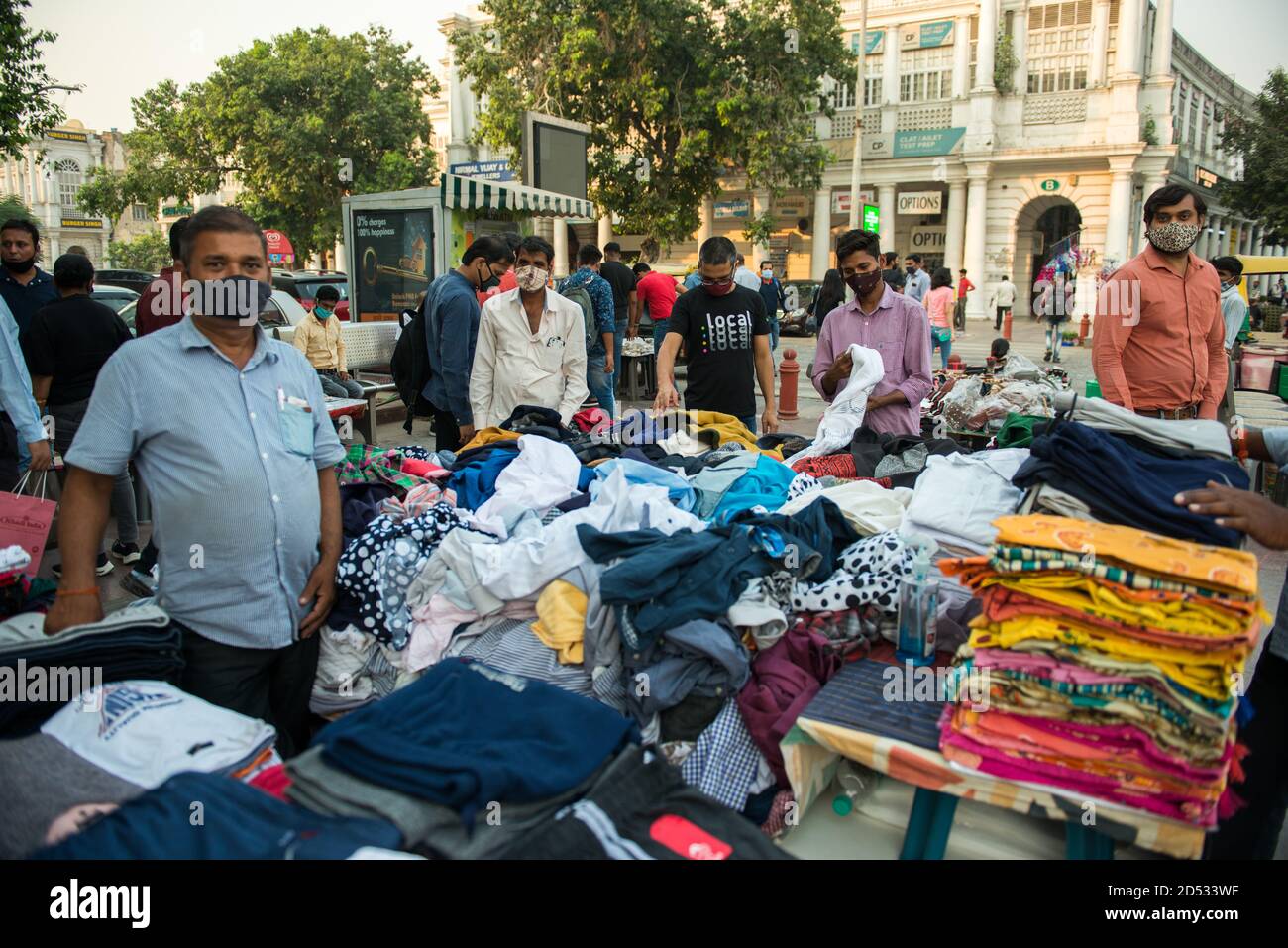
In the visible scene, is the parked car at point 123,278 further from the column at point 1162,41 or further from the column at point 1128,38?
the column at point 1162,41

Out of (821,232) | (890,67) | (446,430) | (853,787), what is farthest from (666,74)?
(853,787)

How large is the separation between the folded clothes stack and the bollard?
8387 millimetres

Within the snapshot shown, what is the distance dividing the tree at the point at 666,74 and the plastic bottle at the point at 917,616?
2400cm

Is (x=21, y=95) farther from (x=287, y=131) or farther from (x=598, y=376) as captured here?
(x=287, y=131)

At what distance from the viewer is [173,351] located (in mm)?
2410

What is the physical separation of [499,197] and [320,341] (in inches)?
156

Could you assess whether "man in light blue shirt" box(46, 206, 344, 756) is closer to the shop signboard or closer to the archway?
the shop signboard

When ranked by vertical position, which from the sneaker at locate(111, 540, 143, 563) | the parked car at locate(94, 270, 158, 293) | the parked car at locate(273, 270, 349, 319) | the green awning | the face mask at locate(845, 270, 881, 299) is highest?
the green awning

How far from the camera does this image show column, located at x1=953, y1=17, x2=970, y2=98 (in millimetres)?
30359

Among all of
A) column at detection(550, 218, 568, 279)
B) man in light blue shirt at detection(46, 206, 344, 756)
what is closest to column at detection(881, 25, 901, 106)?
column at detection(550, 218, 568, 279)

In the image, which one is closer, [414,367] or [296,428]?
[296,428]

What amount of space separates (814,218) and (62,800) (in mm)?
34983

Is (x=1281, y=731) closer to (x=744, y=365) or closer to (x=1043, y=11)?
(x=744, y=365)

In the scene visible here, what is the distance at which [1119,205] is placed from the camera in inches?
1130
